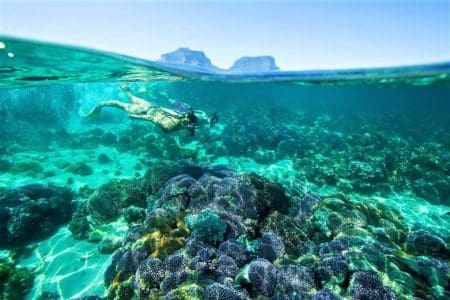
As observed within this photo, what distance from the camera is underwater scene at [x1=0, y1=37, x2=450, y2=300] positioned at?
5043mm

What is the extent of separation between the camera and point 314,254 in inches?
237

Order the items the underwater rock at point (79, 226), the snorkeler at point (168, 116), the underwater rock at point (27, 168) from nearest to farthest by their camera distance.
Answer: the underwater rock at point (79, 226), the snorkeler at point (168, 116), the underwater rock at point (27, 168)

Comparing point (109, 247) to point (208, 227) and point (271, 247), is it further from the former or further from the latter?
point (271, 247)

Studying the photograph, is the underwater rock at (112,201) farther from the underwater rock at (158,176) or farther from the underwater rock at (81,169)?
the underwater rock at (81,169)

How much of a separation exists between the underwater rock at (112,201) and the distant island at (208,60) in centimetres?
3122

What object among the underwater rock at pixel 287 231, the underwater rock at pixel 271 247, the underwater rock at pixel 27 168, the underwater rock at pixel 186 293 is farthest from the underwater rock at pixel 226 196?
the underwater rock at pixel 27 168

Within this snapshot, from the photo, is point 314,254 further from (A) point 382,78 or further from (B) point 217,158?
(B) point 217,158

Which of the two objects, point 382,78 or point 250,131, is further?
point 250,131

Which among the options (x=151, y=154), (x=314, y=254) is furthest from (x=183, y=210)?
(x=151, y=154)

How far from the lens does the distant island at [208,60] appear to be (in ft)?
165

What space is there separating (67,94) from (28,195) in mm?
31209

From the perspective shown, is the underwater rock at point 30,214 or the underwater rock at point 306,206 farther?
the underwater rock at point 30,214

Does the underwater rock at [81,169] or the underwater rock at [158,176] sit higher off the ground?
the underwater rock at [158,176]

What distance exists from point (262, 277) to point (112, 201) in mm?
7176
